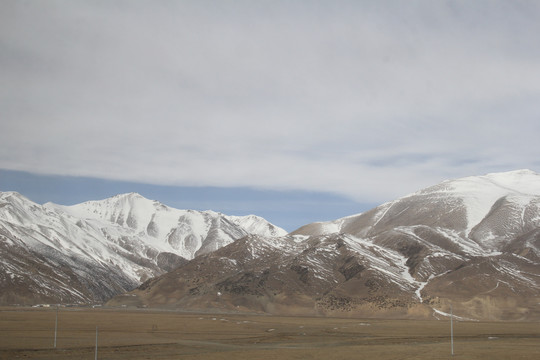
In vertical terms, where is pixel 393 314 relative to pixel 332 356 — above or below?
below

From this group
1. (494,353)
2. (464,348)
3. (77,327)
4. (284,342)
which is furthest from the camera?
(77,327)

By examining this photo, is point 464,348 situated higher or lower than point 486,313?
higher

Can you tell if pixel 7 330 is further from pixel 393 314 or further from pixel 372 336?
pixel 393 314

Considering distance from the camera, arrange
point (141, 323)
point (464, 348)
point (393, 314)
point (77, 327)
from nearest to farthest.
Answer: point (464, 348)
point (77, 327)
point (141, 323)
point (393, 314)

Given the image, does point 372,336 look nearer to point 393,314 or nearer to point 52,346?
point 52,346

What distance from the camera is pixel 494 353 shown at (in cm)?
8206

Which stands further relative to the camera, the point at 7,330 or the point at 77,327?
the point at 77,327

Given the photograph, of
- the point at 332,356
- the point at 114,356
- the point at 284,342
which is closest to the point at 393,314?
the point at 284,342

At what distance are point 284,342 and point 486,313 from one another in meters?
124

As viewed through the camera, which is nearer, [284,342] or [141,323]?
[284,342]

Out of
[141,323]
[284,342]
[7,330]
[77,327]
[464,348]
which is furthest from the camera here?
[141,323]

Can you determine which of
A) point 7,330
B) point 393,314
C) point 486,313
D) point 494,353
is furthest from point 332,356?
point 486,313

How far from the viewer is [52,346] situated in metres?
84.6

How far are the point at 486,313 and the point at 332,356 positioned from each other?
139273mm
